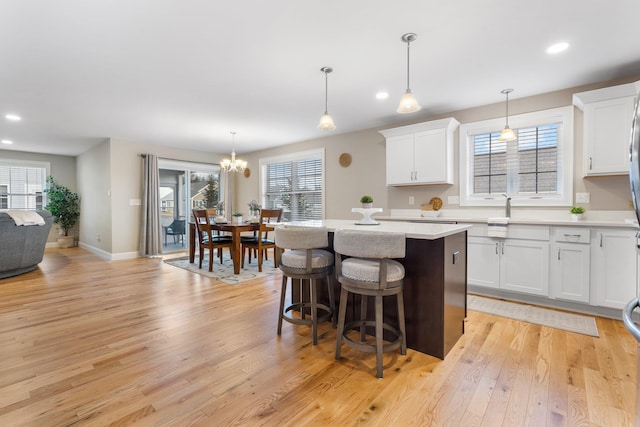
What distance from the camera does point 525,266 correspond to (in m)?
3.17

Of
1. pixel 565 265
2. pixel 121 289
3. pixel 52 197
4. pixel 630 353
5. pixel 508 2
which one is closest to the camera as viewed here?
pixel 508 2

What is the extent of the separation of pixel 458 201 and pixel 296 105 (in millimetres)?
2546

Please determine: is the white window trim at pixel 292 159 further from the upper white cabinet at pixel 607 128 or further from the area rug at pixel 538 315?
the upper white cabinet at pixel 607 128

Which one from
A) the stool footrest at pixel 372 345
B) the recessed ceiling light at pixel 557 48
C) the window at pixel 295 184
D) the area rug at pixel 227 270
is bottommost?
the area rug at pixel 227 270

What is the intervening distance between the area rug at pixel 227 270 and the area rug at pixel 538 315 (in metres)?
2.83

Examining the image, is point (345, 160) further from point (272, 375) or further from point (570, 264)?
point (272, 375)

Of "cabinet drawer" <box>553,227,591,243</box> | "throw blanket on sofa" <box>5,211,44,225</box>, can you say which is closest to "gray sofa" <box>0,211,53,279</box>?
"throw blanket on sofa" <box>5,211,44,225</box>

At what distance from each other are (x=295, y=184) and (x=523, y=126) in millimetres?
4045

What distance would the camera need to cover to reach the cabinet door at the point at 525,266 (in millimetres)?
3072

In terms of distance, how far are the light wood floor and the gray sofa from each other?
70.6 inches

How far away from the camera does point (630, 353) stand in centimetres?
213

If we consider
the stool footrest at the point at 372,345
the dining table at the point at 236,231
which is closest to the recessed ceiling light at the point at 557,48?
the stool footrest at the point at 372,345

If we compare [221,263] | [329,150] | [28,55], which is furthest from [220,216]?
[28,55]

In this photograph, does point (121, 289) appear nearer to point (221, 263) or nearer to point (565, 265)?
point (221, 263)
